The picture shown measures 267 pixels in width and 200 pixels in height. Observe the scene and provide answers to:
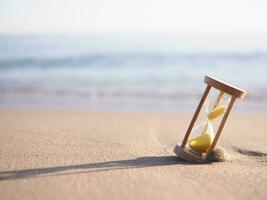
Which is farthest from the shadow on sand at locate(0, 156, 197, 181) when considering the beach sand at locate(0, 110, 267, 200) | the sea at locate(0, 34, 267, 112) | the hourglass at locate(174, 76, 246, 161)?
the sea at locate(0, 34, 267, 112)

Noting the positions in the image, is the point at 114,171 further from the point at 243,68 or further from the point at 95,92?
the point at 243,68

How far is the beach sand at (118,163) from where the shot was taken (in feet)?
13.3

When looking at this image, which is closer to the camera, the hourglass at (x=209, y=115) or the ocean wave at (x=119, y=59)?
the hourglass at (x=209, y=115)

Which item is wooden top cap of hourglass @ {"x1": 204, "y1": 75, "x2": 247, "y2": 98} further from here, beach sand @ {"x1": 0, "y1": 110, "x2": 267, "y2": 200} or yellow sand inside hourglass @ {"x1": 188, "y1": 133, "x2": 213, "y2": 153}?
beach sand @ {"x1": 0, "y1": 110, "x2": 267, "y2": 200}

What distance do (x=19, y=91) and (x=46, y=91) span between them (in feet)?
2.39

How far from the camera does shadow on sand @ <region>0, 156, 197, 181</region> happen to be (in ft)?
14.8

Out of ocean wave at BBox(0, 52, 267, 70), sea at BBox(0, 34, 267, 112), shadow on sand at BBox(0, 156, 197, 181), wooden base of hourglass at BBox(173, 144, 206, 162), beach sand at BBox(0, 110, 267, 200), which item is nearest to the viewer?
beach sand at BBox(0, 110, 267, 200)

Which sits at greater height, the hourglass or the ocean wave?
the hourglass

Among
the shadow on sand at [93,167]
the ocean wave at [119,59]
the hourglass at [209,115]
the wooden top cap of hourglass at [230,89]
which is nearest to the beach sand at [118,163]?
the shadow on sand at [93,167]

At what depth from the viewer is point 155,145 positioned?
19.5ft

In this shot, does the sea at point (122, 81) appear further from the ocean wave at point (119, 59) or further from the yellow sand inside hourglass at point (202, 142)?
the yellow sand inside hourglass at point (202, 142)

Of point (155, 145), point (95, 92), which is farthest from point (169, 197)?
point (95, 92)

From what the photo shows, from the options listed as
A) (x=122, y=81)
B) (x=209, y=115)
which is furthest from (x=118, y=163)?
(x=122, y=81)

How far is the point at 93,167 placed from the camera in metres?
4.76
